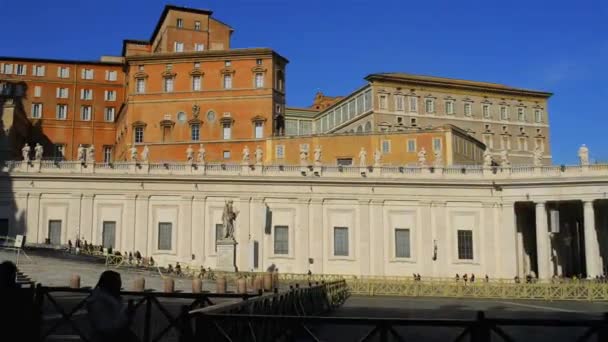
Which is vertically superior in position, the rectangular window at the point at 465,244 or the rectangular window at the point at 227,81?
the rectangular window at the point at 227,81

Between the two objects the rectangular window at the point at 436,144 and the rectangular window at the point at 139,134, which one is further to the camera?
the rectangular window at the point at 139,134

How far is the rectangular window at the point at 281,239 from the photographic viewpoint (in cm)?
5784

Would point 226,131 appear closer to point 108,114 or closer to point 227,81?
point 227,81

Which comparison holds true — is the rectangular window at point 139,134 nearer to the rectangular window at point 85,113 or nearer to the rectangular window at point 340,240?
the rectangular window at point 85,113

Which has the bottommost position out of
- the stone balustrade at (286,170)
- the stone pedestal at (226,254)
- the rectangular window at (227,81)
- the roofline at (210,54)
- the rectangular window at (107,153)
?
the stone pedestal at (226,254)

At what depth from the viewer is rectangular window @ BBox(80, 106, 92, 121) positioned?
87688 millimetres

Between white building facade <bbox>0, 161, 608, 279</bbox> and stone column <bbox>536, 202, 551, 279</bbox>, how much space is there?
9 centimetres

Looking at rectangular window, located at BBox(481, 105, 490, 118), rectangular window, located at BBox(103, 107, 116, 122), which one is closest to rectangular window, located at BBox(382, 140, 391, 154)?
→ rectangular window, located at BBox(481, 105, 490, 118)

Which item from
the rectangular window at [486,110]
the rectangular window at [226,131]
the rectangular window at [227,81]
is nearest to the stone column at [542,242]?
the rectangular window at [226,131]

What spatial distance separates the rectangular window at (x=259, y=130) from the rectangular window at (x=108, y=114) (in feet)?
84.4

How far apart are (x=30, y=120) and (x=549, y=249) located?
62.1 metres

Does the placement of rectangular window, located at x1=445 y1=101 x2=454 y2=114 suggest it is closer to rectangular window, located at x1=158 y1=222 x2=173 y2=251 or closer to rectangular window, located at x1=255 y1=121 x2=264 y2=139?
rectangular window, located at x1=255 y1=121 x2=264 y2=139

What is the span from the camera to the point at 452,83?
9356 cm

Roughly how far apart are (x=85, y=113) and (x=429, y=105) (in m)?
45.2
